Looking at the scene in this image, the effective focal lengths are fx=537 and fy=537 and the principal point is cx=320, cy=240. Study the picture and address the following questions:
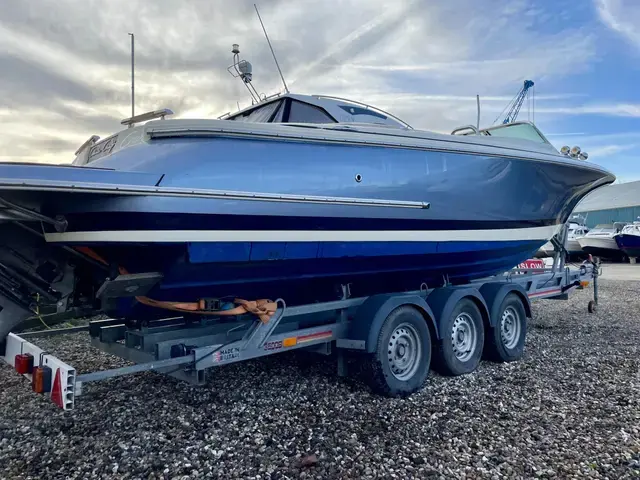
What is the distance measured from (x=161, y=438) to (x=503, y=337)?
142 inches

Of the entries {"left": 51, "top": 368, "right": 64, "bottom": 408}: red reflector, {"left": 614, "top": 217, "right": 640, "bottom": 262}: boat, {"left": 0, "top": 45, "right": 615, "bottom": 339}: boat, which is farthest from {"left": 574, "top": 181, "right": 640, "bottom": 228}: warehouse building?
{"left": 51, "top": 368, "right": 64, "bottom": 408}: red reflector

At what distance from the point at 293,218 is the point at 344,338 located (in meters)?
1.21

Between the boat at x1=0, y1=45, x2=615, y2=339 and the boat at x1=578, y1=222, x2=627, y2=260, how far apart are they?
2060 cm

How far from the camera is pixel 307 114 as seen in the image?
4816 mm

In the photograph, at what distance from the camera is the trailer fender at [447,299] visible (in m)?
4.85

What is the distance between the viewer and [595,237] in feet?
77.3

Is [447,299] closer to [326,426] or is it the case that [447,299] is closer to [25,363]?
[326,426]

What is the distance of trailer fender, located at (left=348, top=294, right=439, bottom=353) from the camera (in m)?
4.25

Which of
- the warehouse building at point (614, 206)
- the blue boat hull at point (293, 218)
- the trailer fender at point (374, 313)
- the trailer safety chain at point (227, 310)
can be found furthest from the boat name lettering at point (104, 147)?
the warehouse building at point (614, 206)

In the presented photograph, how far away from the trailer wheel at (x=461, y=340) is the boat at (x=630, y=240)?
804 inches

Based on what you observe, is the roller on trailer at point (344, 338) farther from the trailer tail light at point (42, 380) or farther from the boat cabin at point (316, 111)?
the boat cabin at point (316, 111)

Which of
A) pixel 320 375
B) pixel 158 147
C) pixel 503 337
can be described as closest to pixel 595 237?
pixel 503 337

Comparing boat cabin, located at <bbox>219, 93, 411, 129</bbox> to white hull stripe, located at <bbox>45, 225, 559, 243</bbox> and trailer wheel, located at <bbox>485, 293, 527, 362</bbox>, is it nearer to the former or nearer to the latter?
white hull stripe, located at <bbox>45, 225, 559, 243</bbox>

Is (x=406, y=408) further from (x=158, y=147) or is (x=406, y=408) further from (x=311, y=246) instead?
(x=158, y=147)
